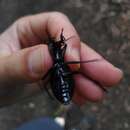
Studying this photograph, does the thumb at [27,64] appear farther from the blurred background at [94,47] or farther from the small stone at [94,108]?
the small stone at [94,108]

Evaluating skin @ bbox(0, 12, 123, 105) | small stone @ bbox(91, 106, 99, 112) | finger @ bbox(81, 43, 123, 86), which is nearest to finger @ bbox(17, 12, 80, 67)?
skin @ bbox(0, 12, 123, 105)

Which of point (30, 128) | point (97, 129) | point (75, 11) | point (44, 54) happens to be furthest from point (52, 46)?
point (75, 11)

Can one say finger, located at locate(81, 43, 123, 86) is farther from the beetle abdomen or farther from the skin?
the beetle abdomen

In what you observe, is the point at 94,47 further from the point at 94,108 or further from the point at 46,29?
the point at 46,29

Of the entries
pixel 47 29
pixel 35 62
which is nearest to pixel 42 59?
pixel 35 62

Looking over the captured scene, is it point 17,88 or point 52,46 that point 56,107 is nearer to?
point 17,88

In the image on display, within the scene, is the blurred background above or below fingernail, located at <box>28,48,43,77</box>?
below
